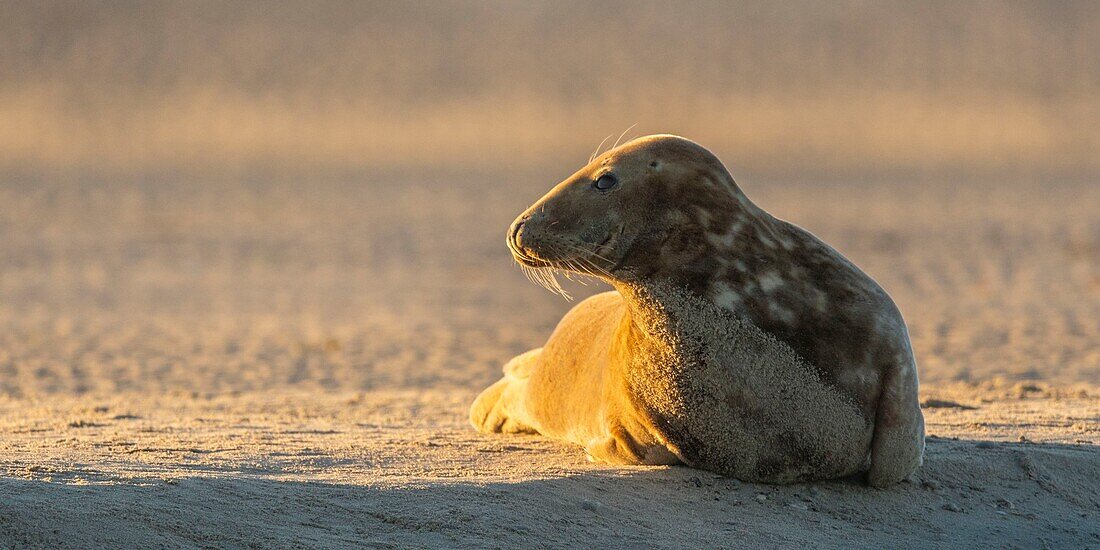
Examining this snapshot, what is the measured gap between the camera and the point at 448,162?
35344 mm

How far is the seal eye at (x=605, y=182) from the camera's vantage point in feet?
17.8

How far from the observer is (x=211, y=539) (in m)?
4.55

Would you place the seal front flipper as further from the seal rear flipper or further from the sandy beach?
the seal rear flipper

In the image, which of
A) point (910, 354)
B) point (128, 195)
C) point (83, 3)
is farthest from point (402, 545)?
point (83, 3)

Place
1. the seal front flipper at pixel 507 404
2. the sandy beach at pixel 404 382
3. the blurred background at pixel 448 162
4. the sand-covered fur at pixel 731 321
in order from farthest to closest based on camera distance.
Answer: the blurred background at pixel 448 162 → the seal front flipper at pixel 507 404 → the sand-covered fur at pixel 731 321 → the sandy beach at pixel 404 382

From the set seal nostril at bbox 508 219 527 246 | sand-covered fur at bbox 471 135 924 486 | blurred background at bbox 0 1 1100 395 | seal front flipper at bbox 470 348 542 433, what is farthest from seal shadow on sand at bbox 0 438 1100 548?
blurred background at bbox 0 1 1100 395

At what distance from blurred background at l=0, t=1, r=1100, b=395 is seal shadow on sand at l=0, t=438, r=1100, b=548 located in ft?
15.8

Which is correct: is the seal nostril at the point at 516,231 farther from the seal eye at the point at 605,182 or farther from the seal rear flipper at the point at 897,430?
the seal rear flipper at the point at 897,430

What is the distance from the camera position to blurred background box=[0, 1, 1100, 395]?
13023mm

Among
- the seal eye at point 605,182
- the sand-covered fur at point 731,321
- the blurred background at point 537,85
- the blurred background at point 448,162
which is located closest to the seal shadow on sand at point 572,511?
the sand-covered fur at point 731,321

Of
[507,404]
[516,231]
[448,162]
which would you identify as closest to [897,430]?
[516,231]

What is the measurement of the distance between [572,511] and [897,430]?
4.04ft

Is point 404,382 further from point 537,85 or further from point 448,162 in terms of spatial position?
point 537,85

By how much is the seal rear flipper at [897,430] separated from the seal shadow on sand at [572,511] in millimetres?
106
